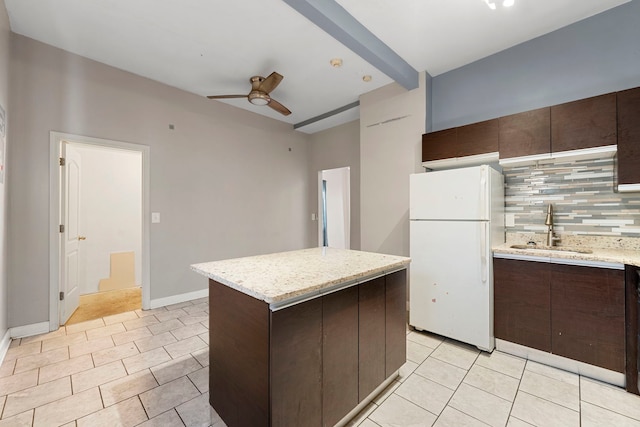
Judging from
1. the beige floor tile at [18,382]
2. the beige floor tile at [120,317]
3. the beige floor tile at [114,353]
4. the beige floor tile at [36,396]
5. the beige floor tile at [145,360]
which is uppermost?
the beige floor tile at [18,382]

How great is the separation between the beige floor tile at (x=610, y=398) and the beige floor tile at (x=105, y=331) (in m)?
4.07

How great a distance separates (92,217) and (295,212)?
3249 mm

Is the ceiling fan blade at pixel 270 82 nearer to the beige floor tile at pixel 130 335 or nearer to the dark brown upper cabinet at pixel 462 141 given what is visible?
the dark brown upper cabinet at pixel 462 141

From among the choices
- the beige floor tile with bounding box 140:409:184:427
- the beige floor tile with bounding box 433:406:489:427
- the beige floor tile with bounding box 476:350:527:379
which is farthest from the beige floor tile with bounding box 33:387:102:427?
the beige floor tile with bounding box 476:350:527:379

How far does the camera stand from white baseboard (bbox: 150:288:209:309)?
3479mm

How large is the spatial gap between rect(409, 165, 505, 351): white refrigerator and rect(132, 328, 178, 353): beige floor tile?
2.48m

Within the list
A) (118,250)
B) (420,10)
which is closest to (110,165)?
(118,250)

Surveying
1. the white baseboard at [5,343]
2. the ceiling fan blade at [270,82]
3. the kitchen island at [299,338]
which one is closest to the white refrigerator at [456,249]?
the kitchen island at [299,338]

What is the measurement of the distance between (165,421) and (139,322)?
1.84 metres

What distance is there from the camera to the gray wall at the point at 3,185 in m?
2.26

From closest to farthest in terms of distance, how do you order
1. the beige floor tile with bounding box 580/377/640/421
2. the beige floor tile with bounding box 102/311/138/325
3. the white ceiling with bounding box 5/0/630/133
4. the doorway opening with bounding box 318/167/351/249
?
the beige floor tile with bounding box 580/377/640/421 < the white ceiling with bounding box 5/0/630/133 < the beige floor tile with bounding box 102/311/138/325 < the doorway opening with bounding box 318/167/351/249

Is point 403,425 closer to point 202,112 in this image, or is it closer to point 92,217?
point 202,112

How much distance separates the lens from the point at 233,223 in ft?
14.0

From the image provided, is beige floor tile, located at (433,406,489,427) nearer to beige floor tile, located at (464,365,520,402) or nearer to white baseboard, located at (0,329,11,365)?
beige floor tile, located at (464,365,520,402)
